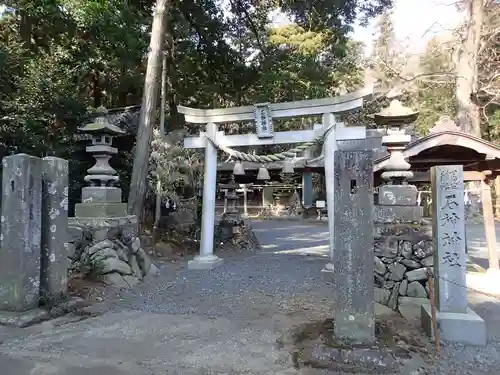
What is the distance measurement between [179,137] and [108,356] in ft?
29.4

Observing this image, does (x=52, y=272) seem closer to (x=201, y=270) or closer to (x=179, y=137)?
(x=201, y=270)

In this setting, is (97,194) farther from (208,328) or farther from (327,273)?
(327,273)

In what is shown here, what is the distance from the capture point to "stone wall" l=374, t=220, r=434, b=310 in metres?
5.45

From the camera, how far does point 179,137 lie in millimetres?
12039

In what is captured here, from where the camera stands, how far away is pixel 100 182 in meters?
7.39

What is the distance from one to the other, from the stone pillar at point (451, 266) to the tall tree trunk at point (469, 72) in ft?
48.0

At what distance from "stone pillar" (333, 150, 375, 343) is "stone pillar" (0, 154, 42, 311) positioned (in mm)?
3595

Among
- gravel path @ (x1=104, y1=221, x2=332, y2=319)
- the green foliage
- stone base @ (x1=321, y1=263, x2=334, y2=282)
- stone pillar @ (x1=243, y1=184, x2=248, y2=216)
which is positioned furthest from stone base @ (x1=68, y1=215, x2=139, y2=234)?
stone pillar @ (x1=243, y1=184, x2=248, y2=216)

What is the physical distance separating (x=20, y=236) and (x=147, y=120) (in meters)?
5.06

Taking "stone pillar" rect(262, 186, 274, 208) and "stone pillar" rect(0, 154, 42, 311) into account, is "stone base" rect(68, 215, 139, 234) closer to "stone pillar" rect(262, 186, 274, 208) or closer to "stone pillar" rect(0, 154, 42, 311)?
"stone pillar" rect(0, 154, 42, 311)

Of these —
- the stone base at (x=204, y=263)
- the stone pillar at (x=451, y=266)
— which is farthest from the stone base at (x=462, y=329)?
the stone base at (x=204, y=263)

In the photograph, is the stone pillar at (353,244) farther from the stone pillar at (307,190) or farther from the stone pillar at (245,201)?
the stone pillar at (245,201)

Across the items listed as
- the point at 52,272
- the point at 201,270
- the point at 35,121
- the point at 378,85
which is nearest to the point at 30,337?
the point at 52,272

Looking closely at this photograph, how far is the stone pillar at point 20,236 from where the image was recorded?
15.3 feet
